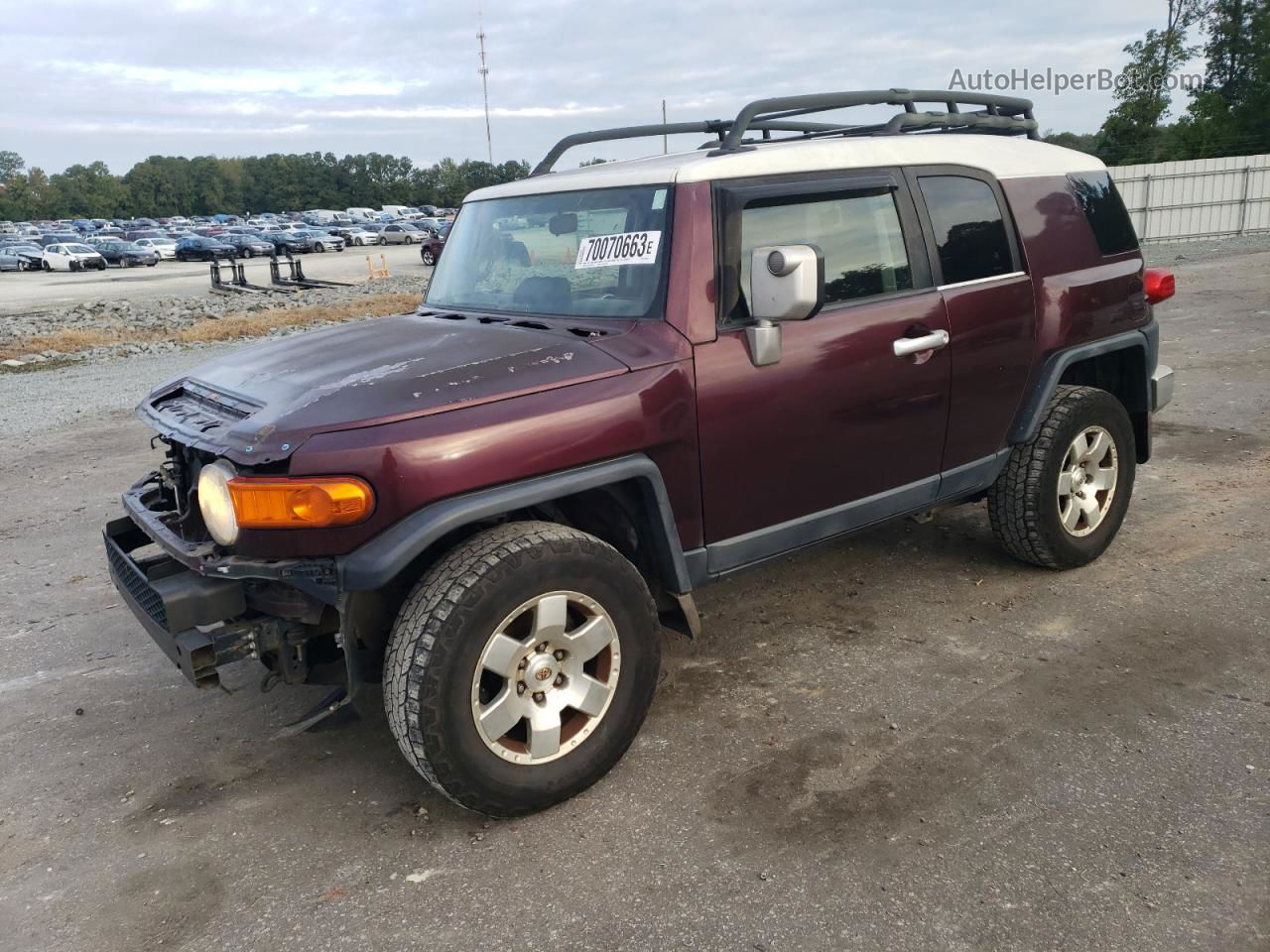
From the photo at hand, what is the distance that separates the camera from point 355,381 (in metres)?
3.10

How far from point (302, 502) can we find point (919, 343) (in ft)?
7.72

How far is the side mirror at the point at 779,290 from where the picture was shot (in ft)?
10.4

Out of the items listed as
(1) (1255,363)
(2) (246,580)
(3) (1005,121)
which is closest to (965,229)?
(3) (1005,121)

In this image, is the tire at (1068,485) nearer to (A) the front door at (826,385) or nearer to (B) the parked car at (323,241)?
(A) the front door at (826,385)

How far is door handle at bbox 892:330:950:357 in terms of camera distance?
12.4 ft

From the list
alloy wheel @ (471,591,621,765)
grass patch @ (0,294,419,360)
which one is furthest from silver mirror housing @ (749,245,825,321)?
grass patch @ (0,294,419,360)

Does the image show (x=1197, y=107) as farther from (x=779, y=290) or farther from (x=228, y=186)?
(x=228, y=186)

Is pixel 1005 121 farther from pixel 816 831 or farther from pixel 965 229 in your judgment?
pixel 816 831

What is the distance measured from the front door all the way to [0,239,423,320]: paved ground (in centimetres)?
2293

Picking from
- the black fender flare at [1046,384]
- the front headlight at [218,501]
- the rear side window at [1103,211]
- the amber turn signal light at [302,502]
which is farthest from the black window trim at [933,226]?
the front headlight at [218,501]

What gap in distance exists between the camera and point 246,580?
120 inches

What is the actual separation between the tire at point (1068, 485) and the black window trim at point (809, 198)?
40.9 inches

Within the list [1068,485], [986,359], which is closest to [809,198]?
[986,359]

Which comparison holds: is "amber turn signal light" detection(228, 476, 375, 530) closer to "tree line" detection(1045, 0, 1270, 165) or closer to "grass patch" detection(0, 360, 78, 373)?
"grass patch" detection(0, 360, 78, 373)
